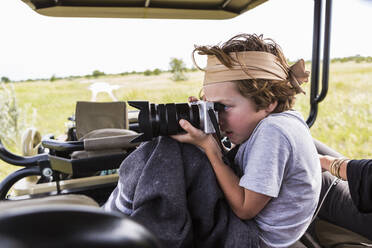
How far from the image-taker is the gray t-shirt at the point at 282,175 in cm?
69

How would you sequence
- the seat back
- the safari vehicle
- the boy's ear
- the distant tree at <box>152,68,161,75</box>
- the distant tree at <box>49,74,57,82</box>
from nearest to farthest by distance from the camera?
the boy's ear
the safari vehicle
the seat back
the distant tree at <box>152,68,161,75</box>
the distant tree at <box>49,74,57,82</box>

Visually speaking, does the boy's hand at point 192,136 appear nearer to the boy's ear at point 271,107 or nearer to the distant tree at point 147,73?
the boy's ear at point 271,107

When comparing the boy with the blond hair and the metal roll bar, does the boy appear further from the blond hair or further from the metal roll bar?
the metal roll bar

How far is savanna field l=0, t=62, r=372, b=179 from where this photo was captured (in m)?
3.67

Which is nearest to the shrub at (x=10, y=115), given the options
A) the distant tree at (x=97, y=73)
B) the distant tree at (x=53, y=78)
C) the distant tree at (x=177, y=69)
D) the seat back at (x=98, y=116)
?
the distant tree at (x=53, y=78)

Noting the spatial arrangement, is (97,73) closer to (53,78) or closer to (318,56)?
(53,78)

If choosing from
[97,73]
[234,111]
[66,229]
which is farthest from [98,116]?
[97,73]

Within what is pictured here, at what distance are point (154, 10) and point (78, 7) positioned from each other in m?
0.36

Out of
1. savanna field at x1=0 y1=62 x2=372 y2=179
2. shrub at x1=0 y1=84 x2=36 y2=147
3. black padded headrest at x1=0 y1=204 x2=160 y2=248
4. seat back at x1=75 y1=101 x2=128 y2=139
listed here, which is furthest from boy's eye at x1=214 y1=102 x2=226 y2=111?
shrub at x1=0 y1=84 x2=36 y2=147

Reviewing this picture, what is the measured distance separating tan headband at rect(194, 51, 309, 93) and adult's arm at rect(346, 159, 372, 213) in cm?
34

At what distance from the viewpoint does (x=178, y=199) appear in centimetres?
63

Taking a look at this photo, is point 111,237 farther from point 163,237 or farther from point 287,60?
point 287,60

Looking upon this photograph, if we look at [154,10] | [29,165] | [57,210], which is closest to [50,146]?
[29,165]

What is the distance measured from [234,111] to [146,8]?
3.12 ft
